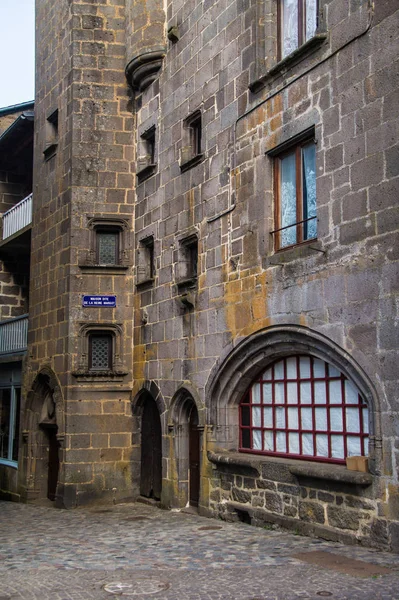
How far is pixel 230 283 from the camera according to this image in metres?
11.8

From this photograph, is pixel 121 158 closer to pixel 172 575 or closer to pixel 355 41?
pixel 355 41

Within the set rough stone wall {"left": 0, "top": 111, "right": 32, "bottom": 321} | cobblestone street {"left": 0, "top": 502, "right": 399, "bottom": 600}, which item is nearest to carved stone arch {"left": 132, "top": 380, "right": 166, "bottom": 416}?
cobblestone street {"left": 0, "top": 502, "right": 399, "bottom": 600}

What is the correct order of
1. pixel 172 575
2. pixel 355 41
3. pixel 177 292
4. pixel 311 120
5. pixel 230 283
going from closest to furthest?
1. pixel 172 575
2. pixel 355 41
3. pixel 311 120
4. pixel 230 283
5. pixel 177 292

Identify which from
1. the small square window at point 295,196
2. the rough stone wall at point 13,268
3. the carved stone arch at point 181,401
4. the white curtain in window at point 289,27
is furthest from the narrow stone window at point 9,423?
the white curtain in window at point 289,27

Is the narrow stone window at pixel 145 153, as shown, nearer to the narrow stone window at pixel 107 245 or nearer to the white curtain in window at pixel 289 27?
the narrow stone window at pixel 107 245

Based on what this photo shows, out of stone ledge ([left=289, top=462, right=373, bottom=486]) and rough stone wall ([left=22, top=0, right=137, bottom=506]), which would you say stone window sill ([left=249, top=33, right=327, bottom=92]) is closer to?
rough stone wall ([left=22, top=0, right=137, bottom=506])

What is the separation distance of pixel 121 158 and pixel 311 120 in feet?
20.5

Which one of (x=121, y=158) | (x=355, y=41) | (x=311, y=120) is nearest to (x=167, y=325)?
(x=121, y=158)

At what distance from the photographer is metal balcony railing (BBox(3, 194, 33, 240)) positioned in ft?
61.0

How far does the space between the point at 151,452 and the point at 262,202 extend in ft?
18.8

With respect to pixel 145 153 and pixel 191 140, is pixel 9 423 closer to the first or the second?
pixel 145 153

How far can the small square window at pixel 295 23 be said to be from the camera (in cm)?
1056

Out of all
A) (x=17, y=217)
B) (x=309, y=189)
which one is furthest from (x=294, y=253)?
(x=17, y=217)

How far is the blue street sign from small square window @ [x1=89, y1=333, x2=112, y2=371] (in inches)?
23.5
